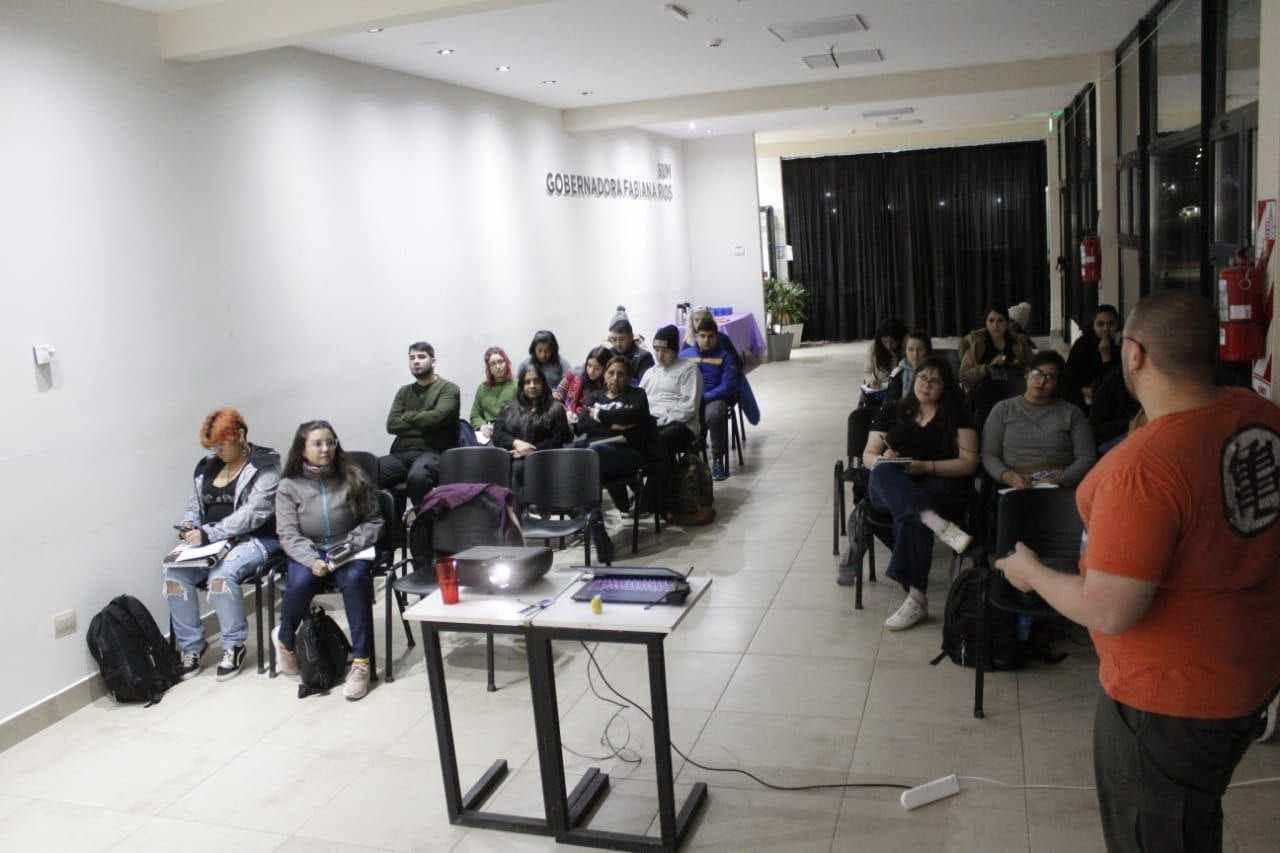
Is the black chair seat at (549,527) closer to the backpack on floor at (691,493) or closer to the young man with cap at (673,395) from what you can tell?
the backpack on floor at (691,493)

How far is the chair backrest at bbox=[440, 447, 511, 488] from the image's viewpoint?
5.49 m

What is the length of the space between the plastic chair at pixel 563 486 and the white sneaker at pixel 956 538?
72.3 inches

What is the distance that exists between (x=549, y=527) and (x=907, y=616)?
1.86 m

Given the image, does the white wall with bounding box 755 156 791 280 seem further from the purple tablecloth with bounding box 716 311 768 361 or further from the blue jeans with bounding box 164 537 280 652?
the blue jeans with bounding box 164 537 280 652

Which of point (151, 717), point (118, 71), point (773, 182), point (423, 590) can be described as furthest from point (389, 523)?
point (773, 182)

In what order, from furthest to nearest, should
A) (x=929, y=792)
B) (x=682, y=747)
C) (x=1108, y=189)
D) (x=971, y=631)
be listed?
(x=1108, y=189) < (x=971, y=631) < (x=682, y=747) < (x=929, y=792)

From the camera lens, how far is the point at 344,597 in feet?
15.4

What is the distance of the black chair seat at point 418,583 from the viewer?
179 inches

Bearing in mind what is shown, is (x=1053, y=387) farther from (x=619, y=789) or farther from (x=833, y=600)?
(x=619, y=789)

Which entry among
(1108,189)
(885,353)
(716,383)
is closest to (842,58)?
(1108,189)

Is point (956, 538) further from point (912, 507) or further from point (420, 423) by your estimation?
point (420, 423)

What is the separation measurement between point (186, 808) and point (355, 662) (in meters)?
1.03

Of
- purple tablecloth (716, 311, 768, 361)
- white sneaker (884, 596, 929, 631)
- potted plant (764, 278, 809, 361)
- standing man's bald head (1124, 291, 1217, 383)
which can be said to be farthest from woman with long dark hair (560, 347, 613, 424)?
potted plant (764, 278, 809, 361)

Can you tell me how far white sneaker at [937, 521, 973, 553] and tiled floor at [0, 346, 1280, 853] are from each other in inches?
17.1
